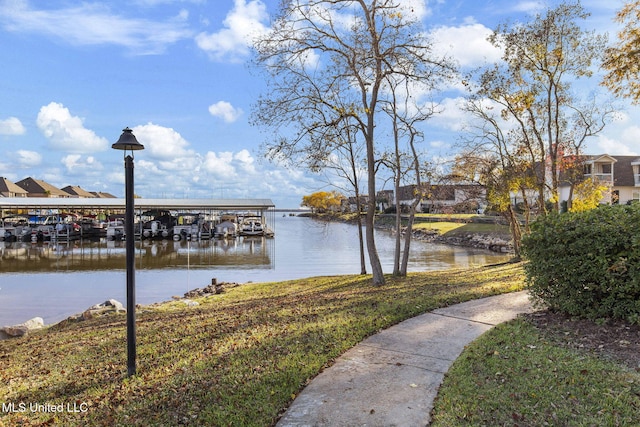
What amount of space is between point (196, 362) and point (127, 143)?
2.63 meters

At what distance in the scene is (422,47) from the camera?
11.4 metres

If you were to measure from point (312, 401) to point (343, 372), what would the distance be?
75cm

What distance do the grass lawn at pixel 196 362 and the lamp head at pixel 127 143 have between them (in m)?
2.55

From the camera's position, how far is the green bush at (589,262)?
217 inches

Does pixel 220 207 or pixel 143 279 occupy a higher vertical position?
pixel 220 207

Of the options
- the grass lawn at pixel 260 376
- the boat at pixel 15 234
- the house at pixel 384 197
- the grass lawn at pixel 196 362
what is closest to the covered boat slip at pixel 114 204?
the boat at pixel 15 234

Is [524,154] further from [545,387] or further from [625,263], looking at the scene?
[545,387]

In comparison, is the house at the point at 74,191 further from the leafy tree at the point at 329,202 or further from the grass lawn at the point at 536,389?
the grass lawn at the point at 536,389

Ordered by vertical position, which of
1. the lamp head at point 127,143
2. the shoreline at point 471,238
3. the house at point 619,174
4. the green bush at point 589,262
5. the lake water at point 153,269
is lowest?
the lake water at point 153,269

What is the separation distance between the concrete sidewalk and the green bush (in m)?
0.92

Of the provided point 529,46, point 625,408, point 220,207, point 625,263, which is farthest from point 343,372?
point 220,207

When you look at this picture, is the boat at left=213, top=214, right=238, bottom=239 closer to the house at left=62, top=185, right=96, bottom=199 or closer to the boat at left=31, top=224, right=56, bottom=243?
the boat at left=31, top=224, right=56, bottom=243

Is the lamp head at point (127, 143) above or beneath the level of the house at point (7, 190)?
beneath

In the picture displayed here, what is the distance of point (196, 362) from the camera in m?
5.25
